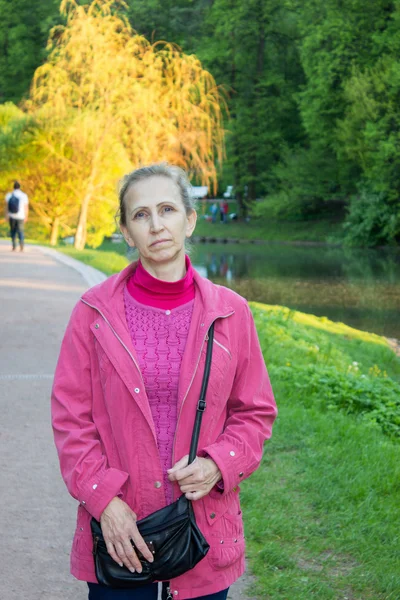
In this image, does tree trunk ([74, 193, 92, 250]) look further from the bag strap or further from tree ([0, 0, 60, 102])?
tree ([0, 0, 60, 102])

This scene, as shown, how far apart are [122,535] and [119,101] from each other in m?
27.7

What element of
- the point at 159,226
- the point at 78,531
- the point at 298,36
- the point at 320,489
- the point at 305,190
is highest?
the point at 298,36

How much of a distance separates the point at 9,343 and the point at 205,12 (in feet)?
196

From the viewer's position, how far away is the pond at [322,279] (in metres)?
22.3

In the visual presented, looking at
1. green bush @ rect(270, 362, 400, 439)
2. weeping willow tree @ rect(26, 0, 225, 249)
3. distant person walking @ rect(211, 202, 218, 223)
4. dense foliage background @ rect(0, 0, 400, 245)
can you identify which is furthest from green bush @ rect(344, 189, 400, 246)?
green bush @ rect(270, 362, 400, 439)

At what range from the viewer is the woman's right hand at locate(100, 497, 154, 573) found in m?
2.44

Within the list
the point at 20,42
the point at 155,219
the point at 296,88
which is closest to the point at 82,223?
the point at 155,219

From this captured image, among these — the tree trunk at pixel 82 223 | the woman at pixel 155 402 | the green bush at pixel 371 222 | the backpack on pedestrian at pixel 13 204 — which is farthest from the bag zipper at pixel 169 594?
the green bush at pixel 371 222

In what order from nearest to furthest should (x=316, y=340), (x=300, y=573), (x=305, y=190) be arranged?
(x=300, y=573) → (x=316, y=340) → (x=305, y=190)

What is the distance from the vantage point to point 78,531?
103 inches

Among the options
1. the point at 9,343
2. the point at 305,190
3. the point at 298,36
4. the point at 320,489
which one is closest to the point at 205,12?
the point at 298,36

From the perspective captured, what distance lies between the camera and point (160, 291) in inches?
106

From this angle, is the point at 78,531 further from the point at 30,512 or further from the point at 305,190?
the point at 305,190

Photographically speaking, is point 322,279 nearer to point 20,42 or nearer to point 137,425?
point 137,425
